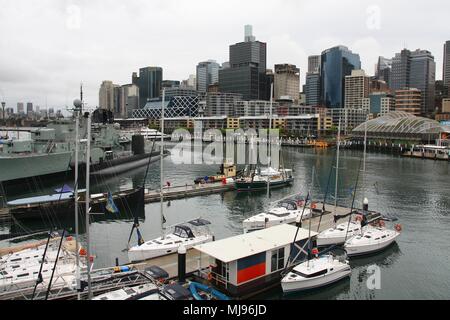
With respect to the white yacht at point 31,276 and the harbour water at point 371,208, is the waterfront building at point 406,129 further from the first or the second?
the white yacht at point 31,276

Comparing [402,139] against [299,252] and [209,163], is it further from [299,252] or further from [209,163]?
[299,252]

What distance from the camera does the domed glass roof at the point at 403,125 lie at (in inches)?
4154

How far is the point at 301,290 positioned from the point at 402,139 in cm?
10017

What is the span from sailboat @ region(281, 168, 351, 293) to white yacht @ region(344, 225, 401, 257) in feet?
9.94

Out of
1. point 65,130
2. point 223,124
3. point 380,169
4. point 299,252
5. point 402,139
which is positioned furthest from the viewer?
point 223,124

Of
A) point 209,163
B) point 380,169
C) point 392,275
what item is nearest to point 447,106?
point 380,169

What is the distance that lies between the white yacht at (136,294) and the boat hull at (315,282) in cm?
621

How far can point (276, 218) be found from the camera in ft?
96.9

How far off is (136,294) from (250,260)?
5.44m

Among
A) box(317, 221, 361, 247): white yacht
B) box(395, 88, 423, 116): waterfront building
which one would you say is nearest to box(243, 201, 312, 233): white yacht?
box(317, 221, 361, 247): white yacht

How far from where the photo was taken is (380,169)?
65.9m

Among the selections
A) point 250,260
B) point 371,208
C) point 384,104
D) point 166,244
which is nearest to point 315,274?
point 250,260

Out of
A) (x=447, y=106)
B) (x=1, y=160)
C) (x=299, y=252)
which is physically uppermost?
(x=447, y=106)

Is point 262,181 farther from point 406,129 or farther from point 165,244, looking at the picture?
point 406,129
